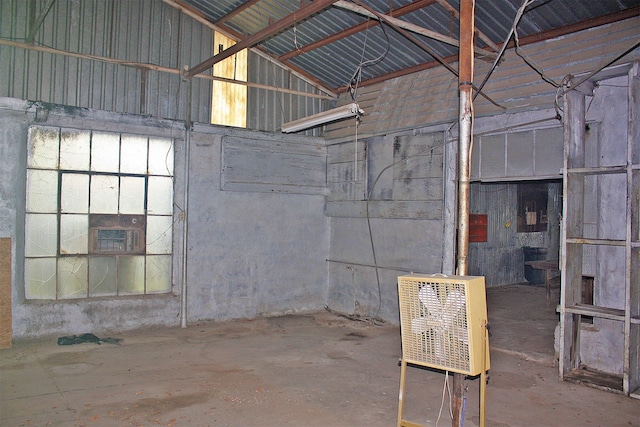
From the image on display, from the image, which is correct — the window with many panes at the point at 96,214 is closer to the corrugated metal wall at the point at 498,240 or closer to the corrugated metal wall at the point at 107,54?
the corrugated metal wall at the point at 107,54

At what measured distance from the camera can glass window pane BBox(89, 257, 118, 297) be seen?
7734 mm

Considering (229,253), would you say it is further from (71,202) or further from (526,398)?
(526,398)

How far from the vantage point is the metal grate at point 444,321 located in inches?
144

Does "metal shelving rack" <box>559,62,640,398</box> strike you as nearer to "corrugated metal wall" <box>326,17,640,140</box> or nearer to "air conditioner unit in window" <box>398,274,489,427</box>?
"corrugated metal wall" <box>326,17,640,140</box>

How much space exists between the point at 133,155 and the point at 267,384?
4492 millimetres

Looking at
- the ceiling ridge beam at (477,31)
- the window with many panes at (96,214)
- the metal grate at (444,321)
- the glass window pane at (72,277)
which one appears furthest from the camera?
the glass window pane at (72,277)

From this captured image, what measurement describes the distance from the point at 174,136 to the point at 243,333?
135 inches

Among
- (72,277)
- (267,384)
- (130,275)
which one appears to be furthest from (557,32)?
(72,277)

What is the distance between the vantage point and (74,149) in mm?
7598

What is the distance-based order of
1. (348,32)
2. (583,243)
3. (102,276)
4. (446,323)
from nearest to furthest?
1. (446,323)
2. (583,243)
3. (348,32)
4. (102,276)

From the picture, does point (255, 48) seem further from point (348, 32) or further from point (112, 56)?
point (112, 56)

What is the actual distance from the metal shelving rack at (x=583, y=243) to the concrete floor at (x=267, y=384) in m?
0.35

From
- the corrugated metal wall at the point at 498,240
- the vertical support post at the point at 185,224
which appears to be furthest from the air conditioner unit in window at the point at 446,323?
the corrugated metal wall at the point at 498,240

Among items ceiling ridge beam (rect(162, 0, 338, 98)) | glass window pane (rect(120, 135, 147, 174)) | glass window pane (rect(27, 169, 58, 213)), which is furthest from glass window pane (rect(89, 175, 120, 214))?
ceiling ridge beam (rect(162, 0, 338, 98))
